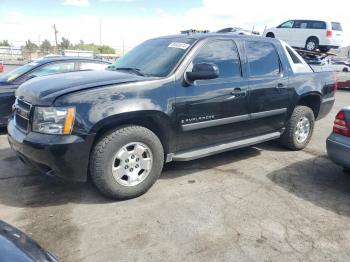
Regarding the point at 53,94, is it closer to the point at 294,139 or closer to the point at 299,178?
the point at 299,178

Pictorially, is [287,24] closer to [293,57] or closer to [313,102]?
[313,102]

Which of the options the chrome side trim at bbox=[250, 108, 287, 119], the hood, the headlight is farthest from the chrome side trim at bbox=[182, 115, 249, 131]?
the headlight

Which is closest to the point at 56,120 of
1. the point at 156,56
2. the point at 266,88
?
the point at 156,56

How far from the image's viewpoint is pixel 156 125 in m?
3.88

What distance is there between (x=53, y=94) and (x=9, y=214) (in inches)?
50.4

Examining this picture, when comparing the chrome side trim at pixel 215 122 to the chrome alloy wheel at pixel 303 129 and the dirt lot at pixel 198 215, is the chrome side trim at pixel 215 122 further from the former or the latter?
the chrome alloy wheel at pixel 303 129

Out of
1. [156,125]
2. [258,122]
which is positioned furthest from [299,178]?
[156,125]

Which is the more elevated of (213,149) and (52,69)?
(52,69)

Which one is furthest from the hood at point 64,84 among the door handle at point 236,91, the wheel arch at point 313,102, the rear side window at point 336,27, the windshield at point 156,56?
the rear side window at point 336,27

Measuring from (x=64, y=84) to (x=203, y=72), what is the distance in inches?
60.0

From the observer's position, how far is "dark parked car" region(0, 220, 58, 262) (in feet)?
5.57

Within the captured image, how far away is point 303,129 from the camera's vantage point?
5.67 m

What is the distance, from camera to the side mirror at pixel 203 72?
388cm

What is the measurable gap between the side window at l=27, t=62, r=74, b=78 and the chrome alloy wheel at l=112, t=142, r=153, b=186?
3.57m
